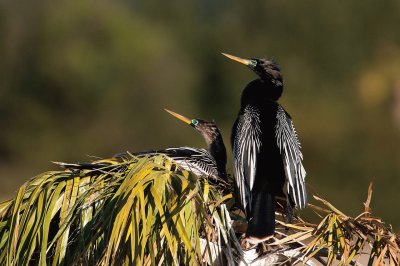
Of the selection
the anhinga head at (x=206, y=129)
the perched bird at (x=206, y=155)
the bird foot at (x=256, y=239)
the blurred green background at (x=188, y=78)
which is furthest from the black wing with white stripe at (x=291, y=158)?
the blurred green background at (x=188, y=78)

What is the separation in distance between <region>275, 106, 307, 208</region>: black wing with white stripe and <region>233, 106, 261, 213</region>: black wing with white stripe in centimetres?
11

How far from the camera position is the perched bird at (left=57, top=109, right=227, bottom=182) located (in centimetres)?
368

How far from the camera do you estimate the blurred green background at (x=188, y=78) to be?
12.2 m

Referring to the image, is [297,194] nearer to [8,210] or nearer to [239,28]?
[8,210]

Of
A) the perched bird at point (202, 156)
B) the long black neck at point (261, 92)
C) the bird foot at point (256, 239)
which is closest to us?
the bird foot at point (256, 239)

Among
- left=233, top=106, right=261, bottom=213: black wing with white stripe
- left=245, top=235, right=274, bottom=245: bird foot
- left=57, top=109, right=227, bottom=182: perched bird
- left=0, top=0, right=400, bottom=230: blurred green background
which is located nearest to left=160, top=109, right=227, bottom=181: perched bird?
left=57, top=109, right=227, bottom=182: perched bird

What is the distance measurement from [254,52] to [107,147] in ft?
9.08

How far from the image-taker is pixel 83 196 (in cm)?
322

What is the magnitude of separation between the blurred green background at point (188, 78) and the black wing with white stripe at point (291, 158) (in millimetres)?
7590

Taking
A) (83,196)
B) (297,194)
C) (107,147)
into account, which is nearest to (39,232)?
(83,196)

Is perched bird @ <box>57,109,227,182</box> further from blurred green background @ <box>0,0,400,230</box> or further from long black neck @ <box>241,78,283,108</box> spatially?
blurred green background @ <box>0,0,400,230</box>

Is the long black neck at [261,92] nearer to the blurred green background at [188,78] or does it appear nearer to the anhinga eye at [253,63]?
the anhinga eye at [253,63]

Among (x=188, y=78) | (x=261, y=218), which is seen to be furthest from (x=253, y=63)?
(x=188, y=78)

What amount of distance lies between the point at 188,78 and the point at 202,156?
9125 millimetres
